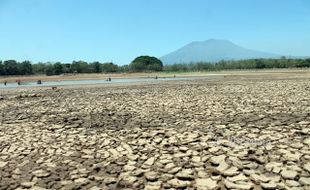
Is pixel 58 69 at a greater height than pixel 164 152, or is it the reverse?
pixel 58 69

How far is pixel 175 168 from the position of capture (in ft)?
23.3

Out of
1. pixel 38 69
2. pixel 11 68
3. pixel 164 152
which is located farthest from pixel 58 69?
pixel 164 152

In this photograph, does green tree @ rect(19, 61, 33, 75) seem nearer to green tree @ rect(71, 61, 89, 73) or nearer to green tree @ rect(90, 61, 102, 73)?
green tree @ rect(71, 61, 89, 73)

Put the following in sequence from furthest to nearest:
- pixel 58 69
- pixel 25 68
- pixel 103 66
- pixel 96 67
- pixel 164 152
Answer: pixel 103 66
pixel 96 67
pixel 58 69
pixel 25 68
pixel 164 152

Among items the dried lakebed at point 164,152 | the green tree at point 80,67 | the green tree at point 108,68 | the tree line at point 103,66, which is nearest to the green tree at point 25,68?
the tree line at point 103,66

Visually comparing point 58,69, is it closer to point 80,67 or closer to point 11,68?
point 80,67

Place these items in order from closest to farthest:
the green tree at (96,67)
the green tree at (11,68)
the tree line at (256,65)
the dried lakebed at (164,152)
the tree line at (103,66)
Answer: the dried lakebed at (164,152)
the green tree at (11,68)
the tree line at (103,66)
the tree line at (256,65)
the green tree at (96,67)

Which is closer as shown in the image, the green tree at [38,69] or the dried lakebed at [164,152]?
the dried lakebed at [164,152]

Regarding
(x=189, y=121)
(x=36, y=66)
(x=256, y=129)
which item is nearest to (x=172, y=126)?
(x=189, y=121)

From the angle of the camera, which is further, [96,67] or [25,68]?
[96,67]

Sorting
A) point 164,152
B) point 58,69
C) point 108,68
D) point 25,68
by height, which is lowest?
point 164,152

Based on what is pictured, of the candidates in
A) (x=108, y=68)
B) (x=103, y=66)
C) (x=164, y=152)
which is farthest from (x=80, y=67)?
(x=164, y=152)

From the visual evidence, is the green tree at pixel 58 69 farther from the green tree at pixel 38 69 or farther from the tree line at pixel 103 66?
the green tree at pixel 38 69

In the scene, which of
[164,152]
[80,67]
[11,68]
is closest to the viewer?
[164,152]
